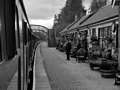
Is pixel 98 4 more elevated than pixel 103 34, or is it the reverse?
pixel 98 4

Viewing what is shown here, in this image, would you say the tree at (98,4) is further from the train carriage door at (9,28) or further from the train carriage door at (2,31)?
the train carriage door at (2,31)

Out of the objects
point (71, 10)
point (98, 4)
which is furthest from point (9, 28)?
point (71, 10)

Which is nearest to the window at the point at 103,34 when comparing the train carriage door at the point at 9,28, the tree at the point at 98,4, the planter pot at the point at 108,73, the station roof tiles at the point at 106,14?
the station roof tiles at the point at 106,14

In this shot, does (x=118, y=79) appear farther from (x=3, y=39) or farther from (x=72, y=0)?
(x=72, y=0)

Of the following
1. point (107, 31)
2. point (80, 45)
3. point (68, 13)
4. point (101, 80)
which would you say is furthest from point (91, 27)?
point (68, 13)

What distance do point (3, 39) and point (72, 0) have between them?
62.8 metres

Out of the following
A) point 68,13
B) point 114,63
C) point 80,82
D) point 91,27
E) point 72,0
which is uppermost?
point 72,0

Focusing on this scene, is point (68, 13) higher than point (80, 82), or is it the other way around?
point (68, 13)

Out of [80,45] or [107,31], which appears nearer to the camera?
[107,31]

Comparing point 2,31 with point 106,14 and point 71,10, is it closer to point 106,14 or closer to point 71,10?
point 106,14

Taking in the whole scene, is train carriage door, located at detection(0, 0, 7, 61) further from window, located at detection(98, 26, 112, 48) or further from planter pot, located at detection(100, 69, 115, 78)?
window, located at detection(98, 26, 112, 48)

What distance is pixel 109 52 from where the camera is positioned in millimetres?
9508

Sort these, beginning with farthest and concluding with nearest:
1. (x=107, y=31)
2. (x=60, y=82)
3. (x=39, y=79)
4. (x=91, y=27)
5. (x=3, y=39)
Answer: (x=91, y=27), (x=107, y=31), (x=60, y=82), (x=39, y=79), (x=3, y=39)

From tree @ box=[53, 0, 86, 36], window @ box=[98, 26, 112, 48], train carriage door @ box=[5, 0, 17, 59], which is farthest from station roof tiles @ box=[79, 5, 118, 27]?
tree @ box=[53, 0, 86, 36]
